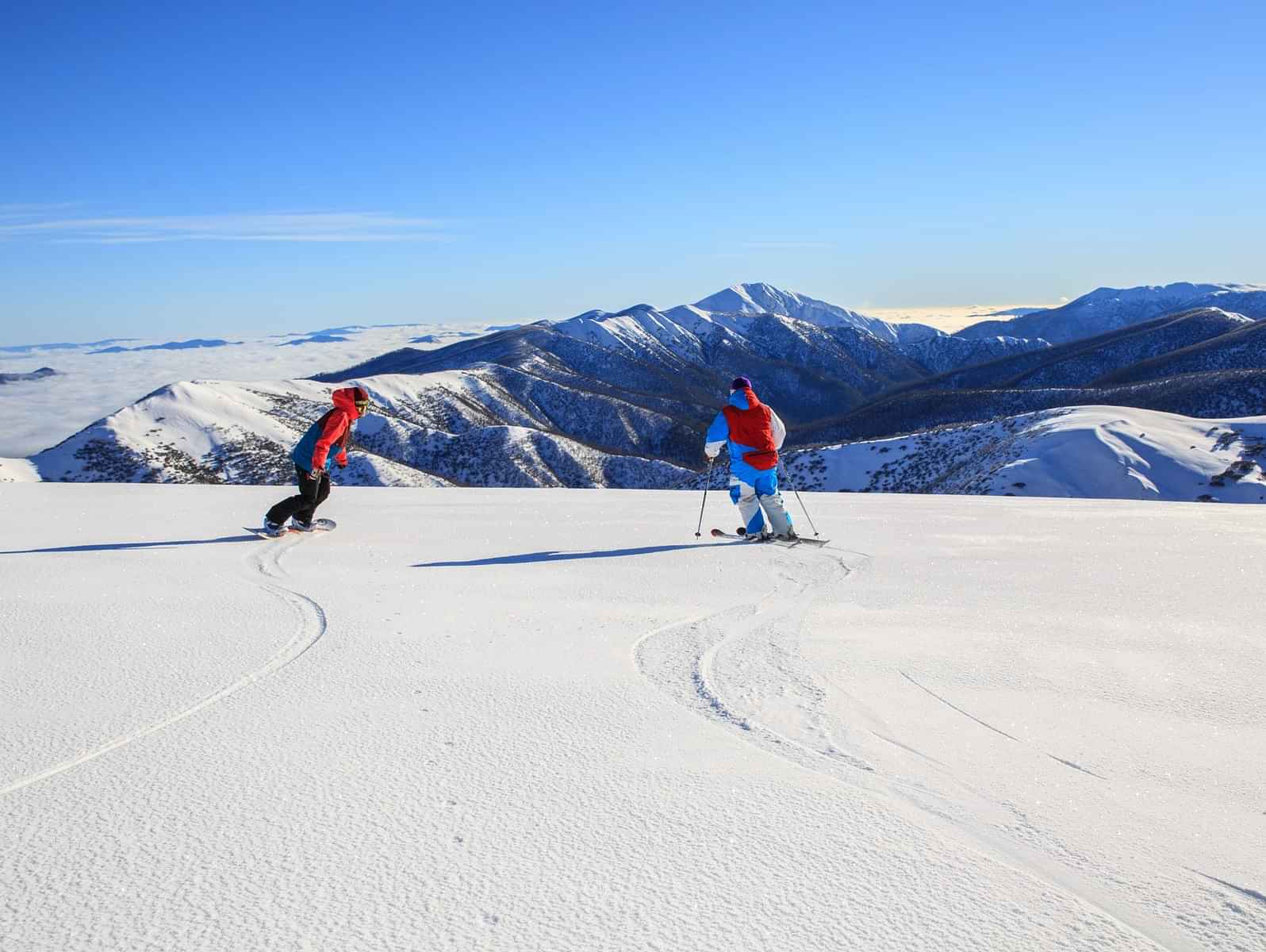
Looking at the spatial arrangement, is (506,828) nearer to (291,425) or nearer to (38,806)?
(38,806)

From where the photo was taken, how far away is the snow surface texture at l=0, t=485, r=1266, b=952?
2.32 m

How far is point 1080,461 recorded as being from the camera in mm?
35719

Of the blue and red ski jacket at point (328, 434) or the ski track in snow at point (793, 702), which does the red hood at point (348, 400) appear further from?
the ski track in snow at point (793, 702)

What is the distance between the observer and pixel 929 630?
5.50 meters

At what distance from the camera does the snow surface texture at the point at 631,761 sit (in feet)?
7.62

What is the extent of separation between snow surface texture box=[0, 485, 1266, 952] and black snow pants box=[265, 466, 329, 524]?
2.44m

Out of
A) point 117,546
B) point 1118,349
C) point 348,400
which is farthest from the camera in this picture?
point 1118,349

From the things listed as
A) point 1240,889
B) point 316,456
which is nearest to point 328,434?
point 316,456

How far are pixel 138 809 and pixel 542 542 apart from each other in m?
6.62

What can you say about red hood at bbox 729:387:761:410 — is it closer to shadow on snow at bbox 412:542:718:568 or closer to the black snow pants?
shadow on snow at bbox 412:542:718:568

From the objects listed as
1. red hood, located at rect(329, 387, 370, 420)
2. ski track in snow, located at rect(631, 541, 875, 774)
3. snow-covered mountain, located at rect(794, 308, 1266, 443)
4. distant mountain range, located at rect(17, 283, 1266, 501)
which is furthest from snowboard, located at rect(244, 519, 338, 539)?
snow-covered mountain, located at rect(794, 308, 1266, 443)

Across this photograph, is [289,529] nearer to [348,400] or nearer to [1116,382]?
[348,400]

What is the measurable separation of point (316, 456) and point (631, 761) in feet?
25.3

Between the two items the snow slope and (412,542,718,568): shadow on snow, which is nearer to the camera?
(412,542,718,568): shadow on snow
